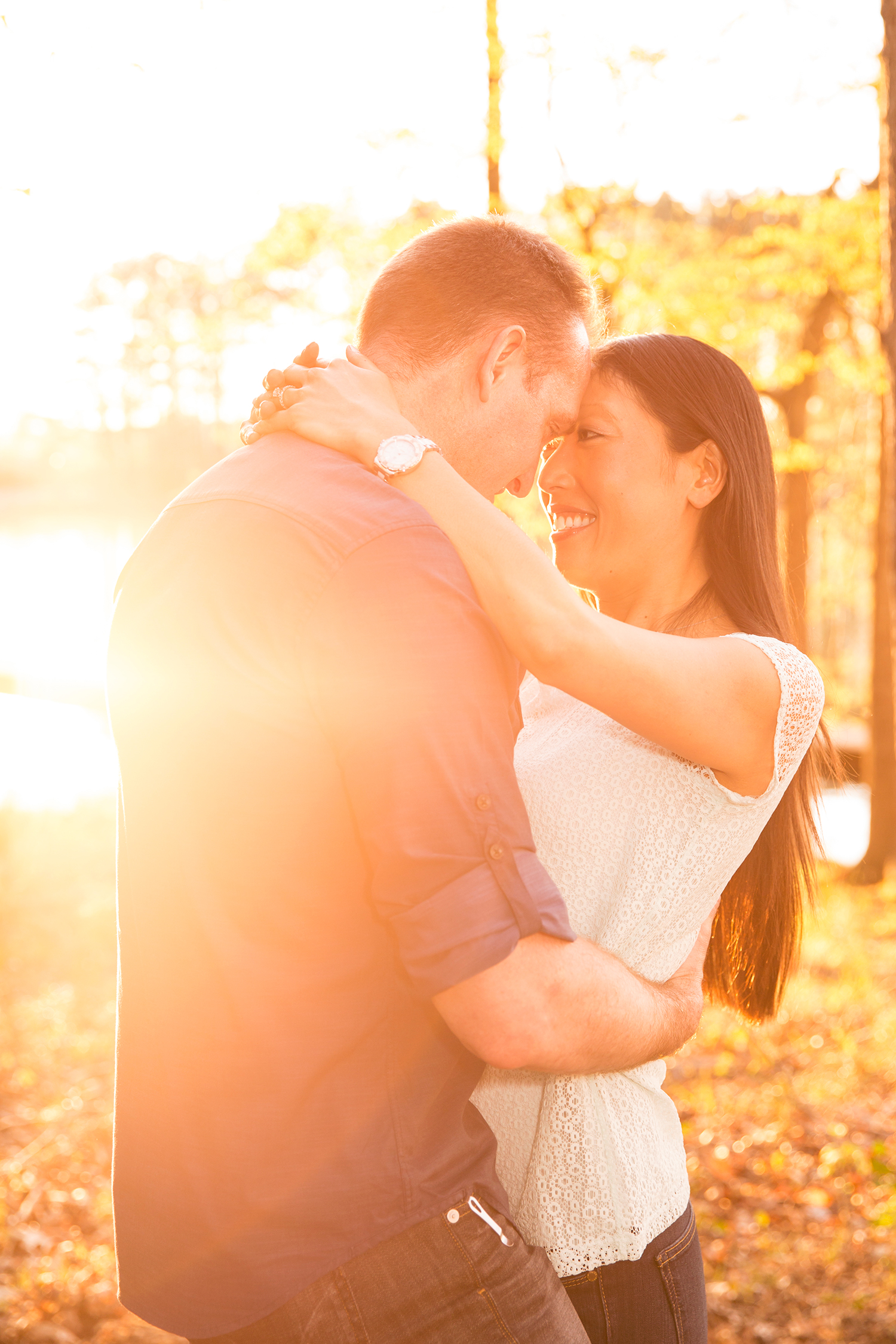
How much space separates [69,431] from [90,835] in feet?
84.4

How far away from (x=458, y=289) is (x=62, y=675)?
30.3m

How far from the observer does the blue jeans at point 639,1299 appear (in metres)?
2.10

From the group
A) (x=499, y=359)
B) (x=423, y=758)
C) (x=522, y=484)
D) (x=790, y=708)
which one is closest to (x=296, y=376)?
(x=499, y=359)

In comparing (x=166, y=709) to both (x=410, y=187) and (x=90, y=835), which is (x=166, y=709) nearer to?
(x=410, y=187)

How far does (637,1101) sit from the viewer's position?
2203 mm

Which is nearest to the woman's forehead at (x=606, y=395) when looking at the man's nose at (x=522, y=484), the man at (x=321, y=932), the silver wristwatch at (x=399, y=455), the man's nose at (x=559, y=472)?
→ the man's nose at (x=559, y=472)

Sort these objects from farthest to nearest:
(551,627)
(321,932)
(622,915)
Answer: (622,915) → (551,627) → (321,932)

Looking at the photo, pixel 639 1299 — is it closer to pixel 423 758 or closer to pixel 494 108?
pixel 423 758

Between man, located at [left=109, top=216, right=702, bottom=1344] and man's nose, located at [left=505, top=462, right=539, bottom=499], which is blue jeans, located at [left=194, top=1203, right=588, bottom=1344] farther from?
man's nose, located at [left=505, top=462, right=539, bottom=499]

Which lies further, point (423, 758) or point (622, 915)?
point (622, 915)

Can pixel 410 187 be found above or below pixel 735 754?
above

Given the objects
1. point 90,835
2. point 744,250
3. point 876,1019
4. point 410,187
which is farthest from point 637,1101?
point 90,835

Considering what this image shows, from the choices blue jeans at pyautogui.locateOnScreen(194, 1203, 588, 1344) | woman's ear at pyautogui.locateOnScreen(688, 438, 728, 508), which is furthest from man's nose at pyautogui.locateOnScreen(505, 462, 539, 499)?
blue jeans at pyautogui.locateOnScreen(194, 1203, 588, 1344)

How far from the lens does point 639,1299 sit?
211cm
